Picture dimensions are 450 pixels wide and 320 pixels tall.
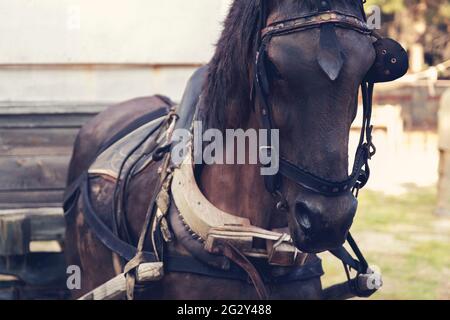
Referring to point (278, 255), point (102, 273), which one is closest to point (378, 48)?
point (278, 255)

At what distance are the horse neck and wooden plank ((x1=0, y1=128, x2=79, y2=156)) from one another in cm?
204

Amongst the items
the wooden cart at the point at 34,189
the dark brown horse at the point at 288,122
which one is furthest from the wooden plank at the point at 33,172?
the dark brown horse at the point at 288,122

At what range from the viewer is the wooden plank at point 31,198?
4.20 m

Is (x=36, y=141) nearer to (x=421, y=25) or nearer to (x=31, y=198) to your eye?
(x=31, y=198)

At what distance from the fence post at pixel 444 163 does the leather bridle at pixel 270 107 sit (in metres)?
6.63

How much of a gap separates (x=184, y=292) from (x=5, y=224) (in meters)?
1.54

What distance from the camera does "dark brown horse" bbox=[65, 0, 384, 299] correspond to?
2.14 m

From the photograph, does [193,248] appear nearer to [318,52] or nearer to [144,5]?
[318,52]

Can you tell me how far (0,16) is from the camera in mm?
4277

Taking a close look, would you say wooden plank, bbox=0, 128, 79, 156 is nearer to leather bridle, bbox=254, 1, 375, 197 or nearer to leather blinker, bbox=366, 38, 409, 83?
leather bridle, bbox=254, 1, 375, 197

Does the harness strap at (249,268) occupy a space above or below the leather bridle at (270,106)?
below

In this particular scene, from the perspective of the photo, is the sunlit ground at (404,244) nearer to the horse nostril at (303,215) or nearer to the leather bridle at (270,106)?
the leather bridle at (270,106)

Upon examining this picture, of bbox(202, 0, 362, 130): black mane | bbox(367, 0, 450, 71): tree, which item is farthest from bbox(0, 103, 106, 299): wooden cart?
bbox(367, 0, 450, 71): tree
